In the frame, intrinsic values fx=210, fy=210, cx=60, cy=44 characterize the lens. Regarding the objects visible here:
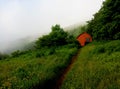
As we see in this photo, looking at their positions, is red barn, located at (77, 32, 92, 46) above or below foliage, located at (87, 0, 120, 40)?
below

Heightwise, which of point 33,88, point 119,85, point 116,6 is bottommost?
point 119,85

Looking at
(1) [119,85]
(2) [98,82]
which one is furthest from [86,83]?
(1) [119,85]

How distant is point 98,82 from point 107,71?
224cm

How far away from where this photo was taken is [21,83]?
469 inches

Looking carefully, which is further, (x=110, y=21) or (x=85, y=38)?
(x=85, y=38)

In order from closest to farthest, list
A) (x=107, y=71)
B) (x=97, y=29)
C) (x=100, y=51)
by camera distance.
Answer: (x=107, y=71) → (x=100, y=51) → (x=97, y=29)

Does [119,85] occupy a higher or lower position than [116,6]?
lower

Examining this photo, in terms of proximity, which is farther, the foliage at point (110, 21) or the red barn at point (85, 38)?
the red barn at point (85, 38)

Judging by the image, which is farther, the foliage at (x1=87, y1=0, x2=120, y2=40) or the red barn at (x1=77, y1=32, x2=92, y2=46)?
A: the red barn at (x1=77, y1=32, x2=92, y2=46)

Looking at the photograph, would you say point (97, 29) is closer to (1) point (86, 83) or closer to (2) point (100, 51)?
(2) point (100, 51)

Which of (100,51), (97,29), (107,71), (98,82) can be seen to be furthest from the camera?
(97,29)

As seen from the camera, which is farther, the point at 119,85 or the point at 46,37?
the point at 46,37

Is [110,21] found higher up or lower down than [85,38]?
higher up

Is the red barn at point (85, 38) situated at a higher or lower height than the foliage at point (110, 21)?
lower
